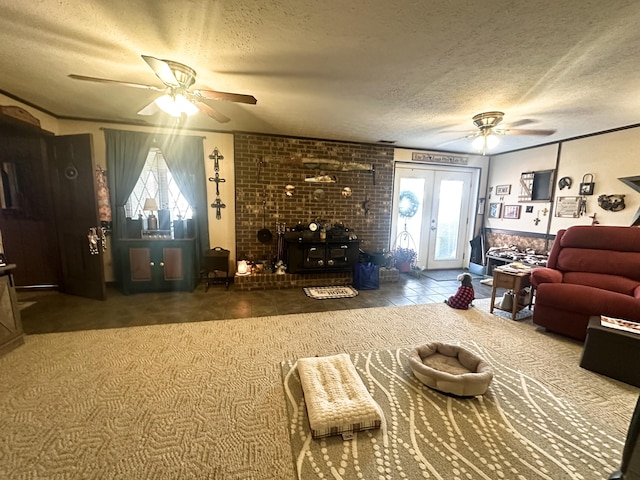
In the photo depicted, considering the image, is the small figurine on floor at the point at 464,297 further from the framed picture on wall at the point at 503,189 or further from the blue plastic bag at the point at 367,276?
the framed picture on wall at the point at 503,189

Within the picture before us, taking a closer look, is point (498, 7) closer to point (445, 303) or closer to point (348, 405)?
point (348, 405)

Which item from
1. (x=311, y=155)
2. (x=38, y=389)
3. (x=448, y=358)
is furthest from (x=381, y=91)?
(x=38, y=389)

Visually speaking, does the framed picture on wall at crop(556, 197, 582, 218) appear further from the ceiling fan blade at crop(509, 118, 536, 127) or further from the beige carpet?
the beige carpet

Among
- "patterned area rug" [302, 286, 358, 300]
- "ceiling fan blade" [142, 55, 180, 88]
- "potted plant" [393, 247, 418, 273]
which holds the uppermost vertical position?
"ceiling fan blade" [142, 55, 180, 88]

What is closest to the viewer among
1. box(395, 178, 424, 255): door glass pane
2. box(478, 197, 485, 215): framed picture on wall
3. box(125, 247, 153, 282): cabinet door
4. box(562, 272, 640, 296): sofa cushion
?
box(562, 272, 640, 296): sofa cushion

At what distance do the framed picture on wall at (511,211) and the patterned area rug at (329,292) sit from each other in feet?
11.6

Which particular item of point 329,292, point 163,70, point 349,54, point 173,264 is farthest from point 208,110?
point 329,292

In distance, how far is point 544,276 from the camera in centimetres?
290

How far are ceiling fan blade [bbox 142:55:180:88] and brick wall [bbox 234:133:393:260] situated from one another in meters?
1.88

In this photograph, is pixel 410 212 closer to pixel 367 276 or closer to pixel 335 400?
pixel 367 276

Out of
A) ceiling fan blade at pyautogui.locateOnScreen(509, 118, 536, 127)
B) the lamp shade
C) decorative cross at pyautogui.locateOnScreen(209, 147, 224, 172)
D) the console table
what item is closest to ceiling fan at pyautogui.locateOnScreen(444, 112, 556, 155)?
ceiling fan blade at pyautogui.locateOnScreen(509, 118, 536, 127)

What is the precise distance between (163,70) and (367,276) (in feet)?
11.6

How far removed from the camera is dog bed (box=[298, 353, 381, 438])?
146cm

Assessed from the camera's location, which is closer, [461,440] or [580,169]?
[461,440]
